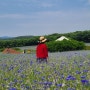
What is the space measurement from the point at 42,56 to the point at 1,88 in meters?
7.25

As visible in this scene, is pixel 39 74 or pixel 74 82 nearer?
pixel 74 82

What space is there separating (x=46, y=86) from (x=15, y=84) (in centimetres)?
135

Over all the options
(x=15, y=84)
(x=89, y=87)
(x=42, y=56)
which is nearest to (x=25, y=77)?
(x=15, y=84)

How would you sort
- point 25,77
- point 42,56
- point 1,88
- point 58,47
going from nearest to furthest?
point 1,88, point 25,77, point 42,56, point 58,47

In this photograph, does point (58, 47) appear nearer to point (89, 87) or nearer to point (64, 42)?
point (64, 42)

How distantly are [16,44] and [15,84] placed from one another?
55.3m

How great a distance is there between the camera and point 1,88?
6.32m

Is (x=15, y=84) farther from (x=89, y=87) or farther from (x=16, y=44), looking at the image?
(x=16, y=44)

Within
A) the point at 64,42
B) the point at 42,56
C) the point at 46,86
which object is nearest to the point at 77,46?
the point at 64,42

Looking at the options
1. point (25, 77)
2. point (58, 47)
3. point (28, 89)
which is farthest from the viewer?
point (58, 47)

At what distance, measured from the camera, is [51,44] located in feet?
116

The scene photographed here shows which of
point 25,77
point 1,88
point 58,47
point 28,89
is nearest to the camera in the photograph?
point 28,89

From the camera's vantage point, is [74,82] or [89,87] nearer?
[89,87]

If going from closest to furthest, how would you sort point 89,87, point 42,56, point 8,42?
1. point 89,87
2. point 42,56
3. point 8,42
